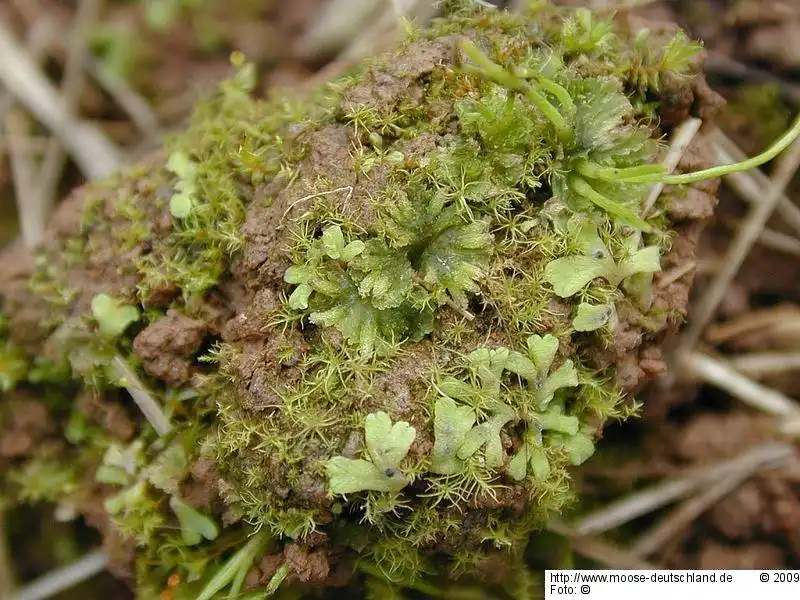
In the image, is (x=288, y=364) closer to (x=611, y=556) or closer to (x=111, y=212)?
(x=111, y=212)

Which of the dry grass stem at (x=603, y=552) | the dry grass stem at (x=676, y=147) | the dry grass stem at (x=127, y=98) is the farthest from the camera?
the dry grass stem at (x=127, y=98)

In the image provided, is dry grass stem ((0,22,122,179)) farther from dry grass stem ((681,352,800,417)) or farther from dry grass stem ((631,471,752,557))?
dry grass stem ((631,471,752,557))

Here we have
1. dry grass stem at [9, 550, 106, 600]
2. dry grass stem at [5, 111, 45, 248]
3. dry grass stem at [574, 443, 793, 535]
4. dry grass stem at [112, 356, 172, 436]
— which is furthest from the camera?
dry grass stem at [5, 111, 45, 248]

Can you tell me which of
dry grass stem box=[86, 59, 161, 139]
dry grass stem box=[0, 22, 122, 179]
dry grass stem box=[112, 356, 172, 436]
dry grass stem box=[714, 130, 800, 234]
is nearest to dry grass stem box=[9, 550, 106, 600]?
dry grass stem box=[112, 356, 172, 436]

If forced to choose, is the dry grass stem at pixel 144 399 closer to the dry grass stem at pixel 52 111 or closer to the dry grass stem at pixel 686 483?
the dry grass stem at pixel 52 111

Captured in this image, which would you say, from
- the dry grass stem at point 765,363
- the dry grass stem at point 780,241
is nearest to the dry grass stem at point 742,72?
the dry grass stem at point 780,241

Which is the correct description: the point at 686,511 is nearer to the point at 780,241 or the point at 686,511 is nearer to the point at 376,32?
the point at 780,241
